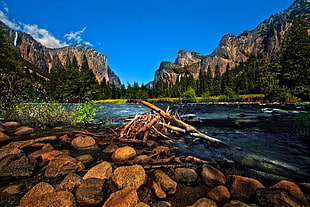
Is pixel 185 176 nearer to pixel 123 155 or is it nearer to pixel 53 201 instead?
pixel 123 155

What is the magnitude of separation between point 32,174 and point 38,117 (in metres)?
8.33

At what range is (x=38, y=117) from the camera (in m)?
9.59

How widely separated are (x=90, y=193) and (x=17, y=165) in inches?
98.4

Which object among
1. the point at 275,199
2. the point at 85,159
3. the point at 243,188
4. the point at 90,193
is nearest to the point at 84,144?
the point at 85,159

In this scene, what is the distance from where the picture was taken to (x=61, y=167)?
11.4 ft

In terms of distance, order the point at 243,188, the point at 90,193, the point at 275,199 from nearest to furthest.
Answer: the point at 275,199, the point at 90,193, the point at 243,188

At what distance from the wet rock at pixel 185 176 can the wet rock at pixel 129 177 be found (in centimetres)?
87

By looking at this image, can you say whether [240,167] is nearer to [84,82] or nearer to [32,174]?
[32,174]

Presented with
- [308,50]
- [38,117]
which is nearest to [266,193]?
[38,117]

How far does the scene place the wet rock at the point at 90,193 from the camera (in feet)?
7.82

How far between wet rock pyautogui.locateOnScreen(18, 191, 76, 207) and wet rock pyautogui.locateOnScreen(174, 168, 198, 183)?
2.23 meters

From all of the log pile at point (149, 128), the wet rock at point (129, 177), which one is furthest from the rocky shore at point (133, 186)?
the log pile at point (149, 128)

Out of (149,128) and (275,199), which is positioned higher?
(149,128)

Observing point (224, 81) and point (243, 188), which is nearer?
point (243, 188)
